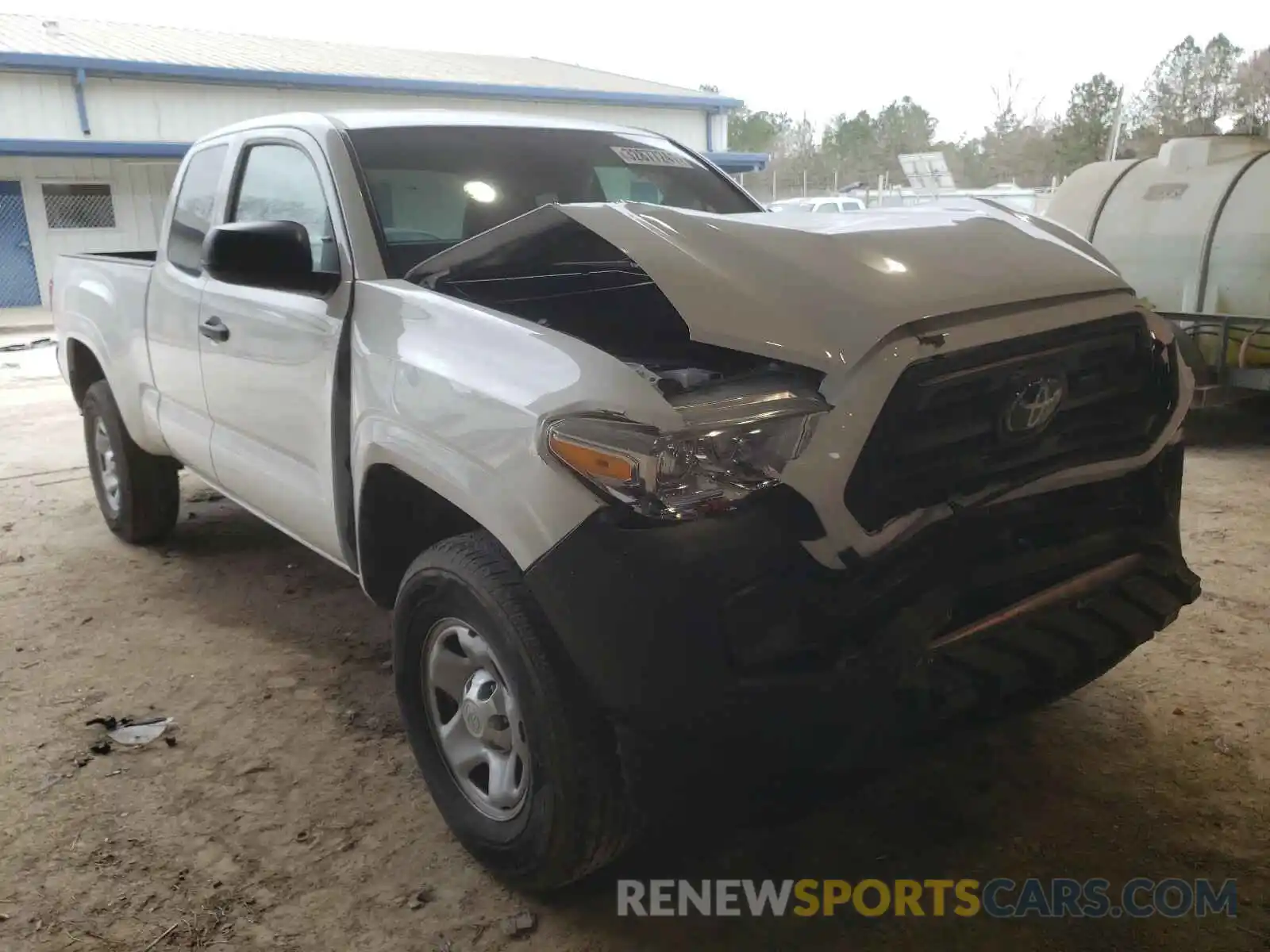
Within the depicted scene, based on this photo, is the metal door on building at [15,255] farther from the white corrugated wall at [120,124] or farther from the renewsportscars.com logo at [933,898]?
the renewsportscars.com logo at [933,898]

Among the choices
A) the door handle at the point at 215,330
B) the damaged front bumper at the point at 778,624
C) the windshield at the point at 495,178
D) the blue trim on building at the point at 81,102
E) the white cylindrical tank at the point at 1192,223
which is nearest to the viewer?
the damaged front bumper at the point at 778,624

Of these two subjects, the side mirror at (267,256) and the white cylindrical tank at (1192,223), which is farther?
the white cylindrical tank at (1192,223)

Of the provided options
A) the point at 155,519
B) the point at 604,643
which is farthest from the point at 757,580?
the point at 155,519

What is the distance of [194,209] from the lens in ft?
12.7

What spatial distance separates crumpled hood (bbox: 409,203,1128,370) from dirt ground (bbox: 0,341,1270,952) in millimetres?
883

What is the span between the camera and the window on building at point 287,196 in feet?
9.64

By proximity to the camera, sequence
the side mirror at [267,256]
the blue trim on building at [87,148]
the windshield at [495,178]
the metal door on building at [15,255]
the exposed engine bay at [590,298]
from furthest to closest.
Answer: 1. the metal door on building at [15,255]
2. the blue trim on building at [87,148]
3. the windshield at [495,178]
4. the side mirror at [267,256]
5. the exposed engine bay at [590,298]

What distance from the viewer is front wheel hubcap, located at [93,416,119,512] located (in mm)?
4793

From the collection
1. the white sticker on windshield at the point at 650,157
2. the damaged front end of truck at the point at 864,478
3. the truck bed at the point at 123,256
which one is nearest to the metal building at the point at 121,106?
the truck bed at the point at 123,256

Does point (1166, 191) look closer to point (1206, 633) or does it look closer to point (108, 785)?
point (1206, 633)

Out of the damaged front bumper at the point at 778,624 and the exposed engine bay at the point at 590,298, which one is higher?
the exposed engine bay at the point at 590,298

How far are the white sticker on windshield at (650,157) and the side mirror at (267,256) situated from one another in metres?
1.25

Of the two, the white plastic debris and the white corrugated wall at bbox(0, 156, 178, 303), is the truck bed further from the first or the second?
the white corrugated wall at bbox(0, 156, 178, 303)

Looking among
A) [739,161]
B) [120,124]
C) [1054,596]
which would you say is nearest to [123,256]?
[1054,596]
